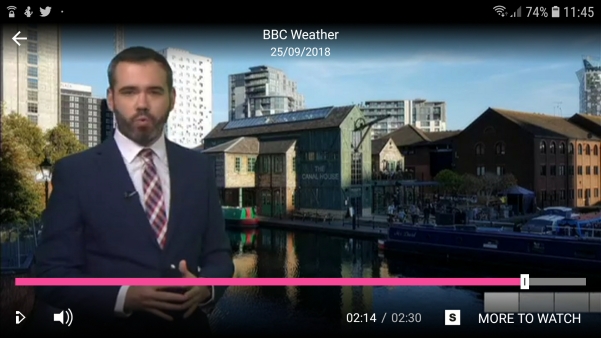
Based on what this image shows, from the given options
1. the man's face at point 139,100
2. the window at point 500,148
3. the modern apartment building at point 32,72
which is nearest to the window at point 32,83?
the modern apartment building at point 32,72

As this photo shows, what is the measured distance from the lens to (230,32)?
405 cm

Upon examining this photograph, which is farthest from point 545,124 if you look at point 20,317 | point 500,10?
point 20,317

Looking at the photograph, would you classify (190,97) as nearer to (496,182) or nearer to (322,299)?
(322,299)

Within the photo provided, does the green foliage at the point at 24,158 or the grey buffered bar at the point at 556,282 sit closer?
the grey buffered bar at the point at 556,282

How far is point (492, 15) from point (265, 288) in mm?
4170

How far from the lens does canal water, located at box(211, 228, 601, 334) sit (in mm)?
4047

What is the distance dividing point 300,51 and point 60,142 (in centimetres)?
233

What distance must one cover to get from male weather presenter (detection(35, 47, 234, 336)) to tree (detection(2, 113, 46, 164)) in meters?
1.52

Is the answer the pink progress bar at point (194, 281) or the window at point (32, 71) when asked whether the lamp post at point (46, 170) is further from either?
the pink progress bar at point (194, 281)

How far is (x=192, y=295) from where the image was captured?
3.26 meters

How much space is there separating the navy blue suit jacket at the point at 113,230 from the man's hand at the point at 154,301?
0.09 meters

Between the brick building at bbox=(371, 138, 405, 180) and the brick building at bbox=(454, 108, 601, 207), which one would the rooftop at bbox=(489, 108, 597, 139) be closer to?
the brick building at bbox=(454, 108, 601, 207)

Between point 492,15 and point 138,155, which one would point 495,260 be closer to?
point 492,15

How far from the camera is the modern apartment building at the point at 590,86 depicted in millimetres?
4273
